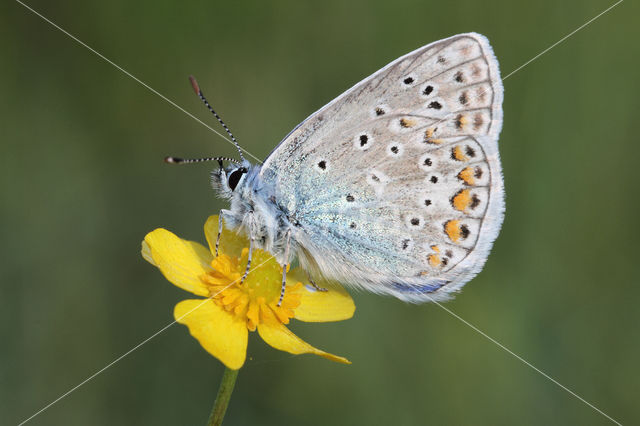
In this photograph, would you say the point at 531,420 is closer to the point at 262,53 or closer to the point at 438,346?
the point at 438,346

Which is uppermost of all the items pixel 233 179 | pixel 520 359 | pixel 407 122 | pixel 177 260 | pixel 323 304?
pixel 407 122

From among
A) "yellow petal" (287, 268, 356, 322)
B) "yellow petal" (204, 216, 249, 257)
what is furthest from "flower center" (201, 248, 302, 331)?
"yellow petal" (204, 216, 249, 257)

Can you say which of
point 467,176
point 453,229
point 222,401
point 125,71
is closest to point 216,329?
point 222,401

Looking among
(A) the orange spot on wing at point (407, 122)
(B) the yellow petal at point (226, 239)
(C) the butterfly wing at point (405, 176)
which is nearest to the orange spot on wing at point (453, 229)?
(C) the butterfly wing at point (405, 176)

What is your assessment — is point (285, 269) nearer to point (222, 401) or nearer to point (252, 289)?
point (252, 289)

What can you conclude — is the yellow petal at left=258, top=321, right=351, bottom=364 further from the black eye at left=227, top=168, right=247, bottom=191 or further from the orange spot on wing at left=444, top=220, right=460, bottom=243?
the orange spot on wing at left=444, top=220, right=460, bottom=243

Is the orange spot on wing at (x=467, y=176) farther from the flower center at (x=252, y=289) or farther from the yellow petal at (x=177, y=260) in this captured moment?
the yellow petal at (x=177, y=260)

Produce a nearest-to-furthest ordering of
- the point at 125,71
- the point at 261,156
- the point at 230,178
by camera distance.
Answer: the point at 230,178 < the point at 125,71 < the point at 261,156
